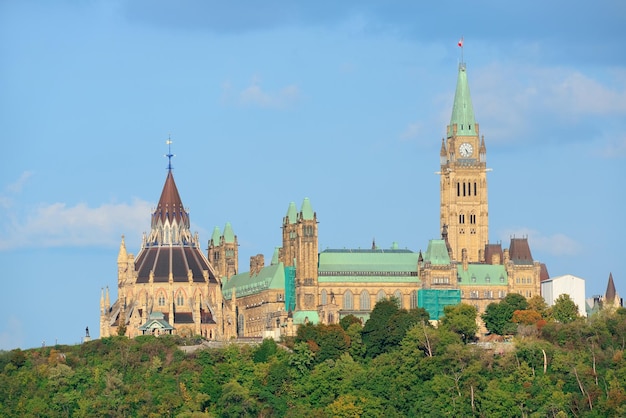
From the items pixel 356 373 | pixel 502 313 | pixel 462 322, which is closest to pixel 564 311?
pixel 502 313

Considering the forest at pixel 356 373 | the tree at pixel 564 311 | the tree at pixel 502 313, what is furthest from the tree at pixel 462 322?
the tree at pixel 564 311

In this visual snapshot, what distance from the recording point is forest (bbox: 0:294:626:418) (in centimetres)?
16650

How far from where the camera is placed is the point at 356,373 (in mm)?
174750

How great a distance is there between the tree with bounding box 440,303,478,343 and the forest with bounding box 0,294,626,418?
0.48 feet

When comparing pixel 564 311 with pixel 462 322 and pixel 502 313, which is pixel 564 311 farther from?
pixel 462 322

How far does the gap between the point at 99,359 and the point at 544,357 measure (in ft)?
122

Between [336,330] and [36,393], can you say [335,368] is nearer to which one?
[336,330]

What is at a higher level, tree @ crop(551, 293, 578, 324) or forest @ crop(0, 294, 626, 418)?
tree @ crop(551, 293, 578, 324)

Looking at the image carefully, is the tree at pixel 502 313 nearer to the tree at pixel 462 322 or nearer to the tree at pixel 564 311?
the tree at pixel 564 311

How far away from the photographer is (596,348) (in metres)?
173

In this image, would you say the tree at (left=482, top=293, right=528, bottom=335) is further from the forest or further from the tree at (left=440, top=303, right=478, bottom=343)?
the tree at (left=440, top=303, right=478, bottom=343)

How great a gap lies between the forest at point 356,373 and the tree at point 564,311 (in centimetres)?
50

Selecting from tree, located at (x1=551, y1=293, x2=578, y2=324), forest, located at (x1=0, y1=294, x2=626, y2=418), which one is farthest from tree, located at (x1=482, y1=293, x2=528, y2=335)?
tree, located at (x1=551, y1=293, x2=578, y2=324)

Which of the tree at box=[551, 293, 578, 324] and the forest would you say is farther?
the tree at box=[551, 293, 578, 324]
